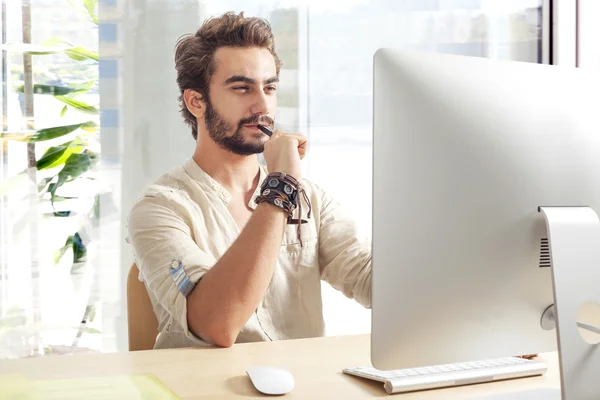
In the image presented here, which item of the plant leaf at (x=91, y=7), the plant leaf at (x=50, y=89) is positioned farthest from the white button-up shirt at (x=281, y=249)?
the plant leaf at (x=91, y=7)

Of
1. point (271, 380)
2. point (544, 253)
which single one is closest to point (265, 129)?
point (271, 380)

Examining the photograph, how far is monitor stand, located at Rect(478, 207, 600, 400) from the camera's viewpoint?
88 centimetres

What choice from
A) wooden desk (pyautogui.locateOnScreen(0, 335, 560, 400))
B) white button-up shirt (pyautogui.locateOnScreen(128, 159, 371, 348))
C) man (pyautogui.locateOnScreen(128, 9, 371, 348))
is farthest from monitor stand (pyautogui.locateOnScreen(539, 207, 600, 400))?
white button-up shirt (pyautogui.locateOnScreen(128, 159, 371, 348))

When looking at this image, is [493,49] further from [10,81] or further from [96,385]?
[96,385]

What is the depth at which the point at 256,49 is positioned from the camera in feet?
7.11

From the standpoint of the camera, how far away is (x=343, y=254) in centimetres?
185

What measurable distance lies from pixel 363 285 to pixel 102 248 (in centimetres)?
90

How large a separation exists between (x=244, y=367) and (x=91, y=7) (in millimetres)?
1426

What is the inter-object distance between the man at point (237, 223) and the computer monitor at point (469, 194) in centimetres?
61

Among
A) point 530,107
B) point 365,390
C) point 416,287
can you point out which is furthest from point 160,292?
point 530,107

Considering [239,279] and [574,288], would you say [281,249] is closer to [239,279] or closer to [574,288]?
[239,279]

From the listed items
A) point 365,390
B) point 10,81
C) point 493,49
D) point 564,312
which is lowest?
point 365,390

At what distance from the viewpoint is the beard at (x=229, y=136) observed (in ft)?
6.83

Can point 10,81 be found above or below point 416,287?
above
